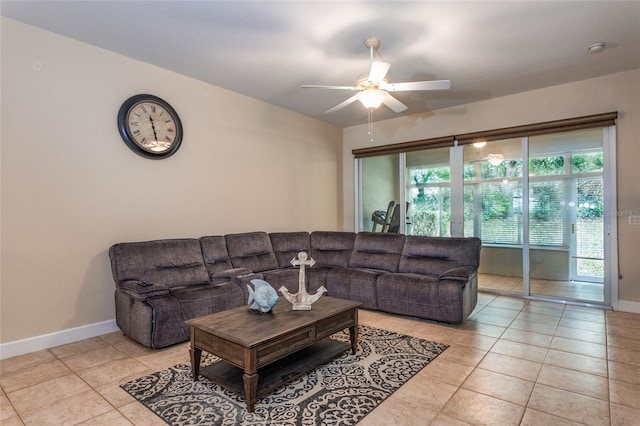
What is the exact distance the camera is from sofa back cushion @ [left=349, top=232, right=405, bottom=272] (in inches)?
175

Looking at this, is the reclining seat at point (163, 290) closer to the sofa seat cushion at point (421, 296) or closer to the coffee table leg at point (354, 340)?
the coffee table leg at point (354, 340)

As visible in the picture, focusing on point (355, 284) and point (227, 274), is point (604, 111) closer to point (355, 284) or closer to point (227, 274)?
point (355, 284)

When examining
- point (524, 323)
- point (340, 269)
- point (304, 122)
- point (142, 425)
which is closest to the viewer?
point (142, 425)

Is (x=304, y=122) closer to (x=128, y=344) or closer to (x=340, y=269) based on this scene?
(x=340, y=269)

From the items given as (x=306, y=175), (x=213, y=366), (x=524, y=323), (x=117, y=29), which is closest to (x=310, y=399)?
(x=213, y=366)

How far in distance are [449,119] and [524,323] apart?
3.14 metres

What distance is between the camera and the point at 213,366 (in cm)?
247

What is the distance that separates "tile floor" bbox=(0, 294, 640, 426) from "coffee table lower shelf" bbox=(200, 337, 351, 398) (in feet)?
1.48

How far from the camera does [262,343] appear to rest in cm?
205

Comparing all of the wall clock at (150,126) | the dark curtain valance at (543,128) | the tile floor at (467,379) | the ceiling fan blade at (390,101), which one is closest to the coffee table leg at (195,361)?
the tile floor at (467,379)

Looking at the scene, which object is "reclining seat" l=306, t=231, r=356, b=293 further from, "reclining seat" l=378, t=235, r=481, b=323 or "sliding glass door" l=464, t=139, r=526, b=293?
"sliding glass door" l=464, t=139, r=526, b=293

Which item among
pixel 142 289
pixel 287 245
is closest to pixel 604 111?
pixel 287 245

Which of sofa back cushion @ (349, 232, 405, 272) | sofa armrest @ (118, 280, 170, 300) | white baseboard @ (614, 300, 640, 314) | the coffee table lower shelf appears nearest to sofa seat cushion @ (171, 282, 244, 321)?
sofa armrest @ (118, 280, 170, 300)

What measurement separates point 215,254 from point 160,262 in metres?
0.65
